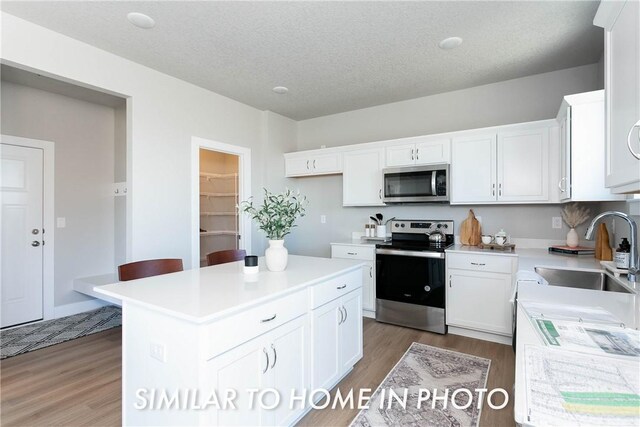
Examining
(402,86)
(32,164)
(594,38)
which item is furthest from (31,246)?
(594,38)

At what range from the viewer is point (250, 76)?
3.23 meters

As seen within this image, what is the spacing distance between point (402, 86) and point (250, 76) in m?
1.67

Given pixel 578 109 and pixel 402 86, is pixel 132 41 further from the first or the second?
pixel 578 109

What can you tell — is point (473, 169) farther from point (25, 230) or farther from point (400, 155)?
point (25, 230)

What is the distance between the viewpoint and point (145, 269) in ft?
7.16

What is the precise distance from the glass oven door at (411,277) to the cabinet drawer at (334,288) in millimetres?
1014

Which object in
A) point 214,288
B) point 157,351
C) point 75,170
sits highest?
point 75,170

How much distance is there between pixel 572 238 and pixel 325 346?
2458 mm

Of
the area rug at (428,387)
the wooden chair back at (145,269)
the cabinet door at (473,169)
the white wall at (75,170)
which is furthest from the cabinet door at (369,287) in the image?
the white wall at (75,170)

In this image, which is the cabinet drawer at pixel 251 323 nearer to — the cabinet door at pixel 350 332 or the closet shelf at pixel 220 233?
the cabinet door at pixel 350 332

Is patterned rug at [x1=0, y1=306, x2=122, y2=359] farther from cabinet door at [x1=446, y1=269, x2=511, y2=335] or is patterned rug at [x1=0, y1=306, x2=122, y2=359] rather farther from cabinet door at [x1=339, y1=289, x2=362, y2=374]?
cabinet door at [x1=446, y1=269, x2=511, y2=335]

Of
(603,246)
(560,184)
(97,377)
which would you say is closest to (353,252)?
(560,184)

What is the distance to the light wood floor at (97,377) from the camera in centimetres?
193

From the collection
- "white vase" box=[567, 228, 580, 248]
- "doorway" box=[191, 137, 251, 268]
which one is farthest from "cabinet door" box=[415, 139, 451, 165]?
"doorway" box=[191, 137, 251, 268]
